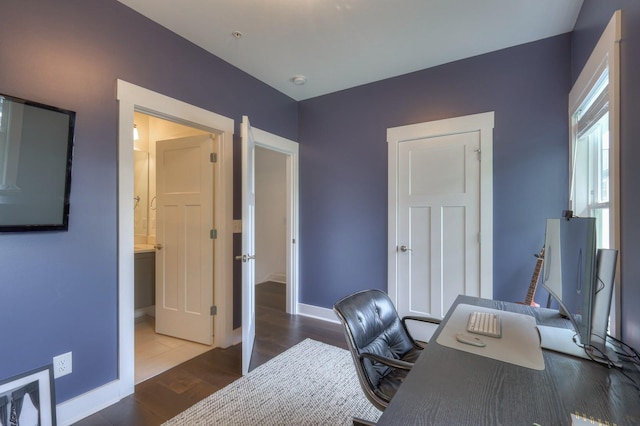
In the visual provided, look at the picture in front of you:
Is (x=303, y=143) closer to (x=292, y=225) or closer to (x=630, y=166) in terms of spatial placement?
(x=292, y=225)

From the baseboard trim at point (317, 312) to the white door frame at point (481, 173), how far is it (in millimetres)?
808

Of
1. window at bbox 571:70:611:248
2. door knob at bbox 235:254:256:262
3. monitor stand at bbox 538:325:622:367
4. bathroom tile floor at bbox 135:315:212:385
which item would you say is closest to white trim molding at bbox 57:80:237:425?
bathroom tile floor at bbox 135:315:212:385

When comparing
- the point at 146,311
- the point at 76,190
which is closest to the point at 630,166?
the point at 76,190

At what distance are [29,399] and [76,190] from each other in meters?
1.15

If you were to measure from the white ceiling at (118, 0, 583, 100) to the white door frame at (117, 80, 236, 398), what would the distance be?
59 centimetres

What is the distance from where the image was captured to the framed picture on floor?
150 centimetres

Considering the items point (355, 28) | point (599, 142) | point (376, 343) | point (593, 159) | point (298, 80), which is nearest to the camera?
point (376, 343)

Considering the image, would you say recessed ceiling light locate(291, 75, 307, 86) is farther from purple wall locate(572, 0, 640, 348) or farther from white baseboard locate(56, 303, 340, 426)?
A: white baseboard locate(56, 303, 340, 426)

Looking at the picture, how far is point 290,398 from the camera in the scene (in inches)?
78.7

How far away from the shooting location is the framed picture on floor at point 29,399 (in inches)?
59.1

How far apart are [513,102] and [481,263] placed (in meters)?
1.42

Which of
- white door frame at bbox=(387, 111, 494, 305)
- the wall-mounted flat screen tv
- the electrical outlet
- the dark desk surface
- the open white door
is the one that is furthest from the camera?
white door frame at bbox=(387, 111, 494, 305)

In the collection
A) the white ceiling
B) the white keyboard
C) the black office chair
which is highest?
the white ceiling

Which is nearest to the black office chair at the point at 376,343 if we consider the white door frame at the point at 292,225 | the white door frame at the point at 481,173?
the white door frame at the point at 481,173
